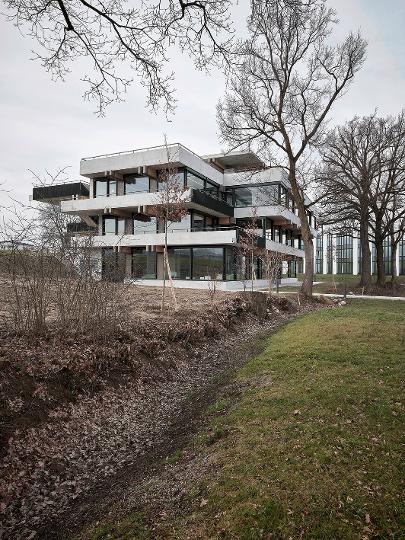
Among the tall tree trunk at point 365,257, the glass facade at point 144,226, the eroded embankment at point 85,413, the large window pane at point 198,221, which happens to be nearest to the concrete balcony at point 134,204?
the large window pane at point 198,221

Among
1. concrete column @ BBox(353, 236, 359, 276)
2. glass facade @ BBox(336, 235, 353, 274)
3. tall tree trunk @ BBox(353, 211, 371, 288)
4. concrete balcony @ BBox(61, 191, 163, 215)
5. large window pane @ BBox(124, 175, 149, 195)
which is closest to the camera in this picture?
concrete balcony @ BBox(61, 191, 163, 215)

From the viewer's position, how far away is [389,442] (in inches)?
172

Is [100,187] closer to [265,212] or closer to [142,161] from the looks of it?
[142,161]

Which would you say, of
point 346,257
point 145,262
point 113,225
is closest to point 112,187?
point 113,225

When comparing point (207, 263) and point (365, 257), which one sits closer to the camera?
point (207, 263)

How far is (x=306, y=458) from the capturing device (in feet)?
13.6

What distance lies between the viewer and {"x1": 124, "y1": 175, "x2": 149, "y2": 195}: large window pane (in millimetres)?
27297

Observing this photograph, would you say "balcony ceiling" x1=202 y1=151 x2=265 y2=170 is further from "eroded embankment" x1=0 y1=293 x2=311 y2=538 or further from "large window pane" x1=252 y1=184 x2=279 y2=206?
"eroded embankment" x1=0 y1=293 x2=311 y2=538

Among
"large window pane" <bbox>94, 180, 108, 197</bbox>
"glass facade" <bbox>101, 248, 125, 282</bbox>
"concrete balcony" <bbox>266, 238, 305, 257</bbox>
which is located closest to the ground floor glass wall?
"concrete balcony" <bbox>266, 238, 305, 257</bbox>

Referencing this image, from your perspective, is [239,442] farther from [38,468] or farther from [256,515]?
[38,468]

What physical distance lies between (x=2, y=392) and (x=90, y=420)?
58.0 inches

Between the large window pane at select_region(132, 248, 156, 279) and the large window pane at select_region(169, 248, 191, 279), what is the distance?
165 cm

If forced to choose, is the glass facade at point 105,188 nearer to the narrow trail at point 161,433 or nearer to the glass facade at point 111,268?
the glass facade at point 111,268

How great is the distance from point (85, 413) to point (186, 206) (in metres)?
20.1
